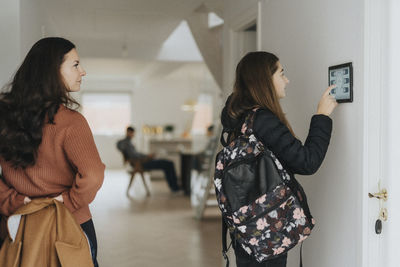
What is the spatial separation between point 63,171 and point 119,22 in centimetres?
503

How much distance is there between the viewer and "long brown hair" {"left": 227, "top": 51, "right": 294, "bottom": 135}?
191 cm

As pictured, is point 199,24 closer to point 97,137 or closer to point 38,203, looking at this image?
point 38,203

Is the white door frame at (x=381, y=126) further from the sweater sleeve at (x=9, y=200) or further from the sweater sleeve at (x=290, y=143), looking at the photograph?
the sweater sleeve at (x=9, y=200)

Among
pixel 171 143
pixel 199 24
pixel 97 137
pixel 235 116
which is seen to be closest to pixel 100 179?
pixel 235 116

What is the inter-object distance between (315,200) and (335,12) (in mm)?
923

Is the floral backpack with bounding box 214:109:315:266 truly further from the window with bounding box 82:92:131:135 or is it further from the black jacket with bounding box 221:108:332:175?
the window with bounding box 82:92:131:135

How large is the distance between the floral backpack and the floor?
8.47 ft

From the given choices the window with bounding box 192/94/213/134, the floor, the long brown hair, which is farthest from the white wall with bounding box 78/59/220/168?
the long brown hair

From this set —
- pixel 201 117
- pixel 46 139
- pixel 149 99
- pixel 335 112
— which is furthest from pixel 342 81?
pixel 149 99

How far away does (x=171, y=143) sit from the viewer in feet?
38.1

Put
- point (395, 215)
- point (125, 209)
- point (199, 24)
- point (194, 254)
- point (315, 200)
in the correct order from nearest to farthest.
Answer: point (395, 215) → point (315, 200) → point (194, 254) → point (199, 24) → point (125, 209)

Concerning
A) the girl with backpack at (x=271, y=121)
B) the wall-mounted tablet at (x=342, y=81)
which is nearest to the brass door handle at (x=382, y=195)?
the girl with backpack at (x=271, y=121)

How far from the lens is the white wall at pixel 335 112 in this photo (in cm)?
200

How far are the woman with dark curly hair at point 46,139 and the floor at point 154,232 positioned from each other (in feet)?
8.72
